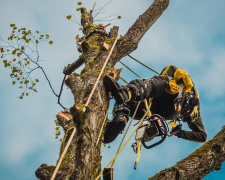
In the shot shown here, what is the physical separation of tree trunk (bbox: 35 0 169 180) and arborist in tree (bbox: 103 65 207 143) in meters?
0.26

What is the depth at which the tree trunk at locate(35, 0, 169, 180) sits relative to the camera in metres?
1.98

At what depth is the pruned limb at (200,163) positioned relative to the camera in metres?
2.69

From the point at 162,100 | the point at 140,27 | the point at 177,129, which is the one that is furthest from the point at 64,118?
the point at 140,27

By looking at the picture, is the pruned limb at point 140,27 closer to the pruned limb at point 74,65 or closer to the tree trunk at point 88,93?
the tree trunk at point 88,93

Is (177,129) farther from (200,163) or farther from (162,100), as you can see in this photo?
(200,163)

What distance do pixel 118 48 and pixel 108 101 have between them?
1.16 meters

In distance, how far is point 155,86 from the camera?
3.38 m

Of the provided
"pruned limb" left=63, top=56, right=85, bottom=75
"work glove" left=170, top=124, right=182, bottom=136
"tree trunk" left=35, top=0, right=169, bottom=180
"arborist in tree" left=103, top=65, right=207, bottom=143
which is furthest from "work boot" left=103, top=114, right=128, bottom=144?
"pruned limb" left=63, top=56, right=85, bottom=75

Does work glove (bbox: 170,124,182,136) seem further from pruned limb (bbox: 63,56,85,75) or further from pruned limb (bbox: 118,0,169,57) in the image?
pruned limb (bbox: 63,56,85,75)

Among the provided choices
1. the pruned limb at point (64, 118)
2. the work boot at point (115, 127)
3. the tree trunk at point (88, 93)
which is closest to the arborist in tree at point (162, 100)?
the work boot at point (115, 127)

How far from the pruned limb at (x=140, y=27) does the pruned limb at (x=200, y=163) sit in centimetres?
176

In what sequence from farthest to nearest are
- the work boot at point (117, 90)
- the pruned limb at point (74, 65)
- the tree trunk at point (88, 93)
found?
the pruned limb at point (74, 65), the work boot at point (117, 90), the tree trunk at point (88, 93)

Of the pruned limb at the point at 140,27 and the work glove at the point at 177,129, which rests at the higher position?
the pruned limb at the point at 140,27

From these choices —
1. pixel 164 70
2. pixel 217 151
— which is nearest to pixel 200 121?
pixel 164 70
